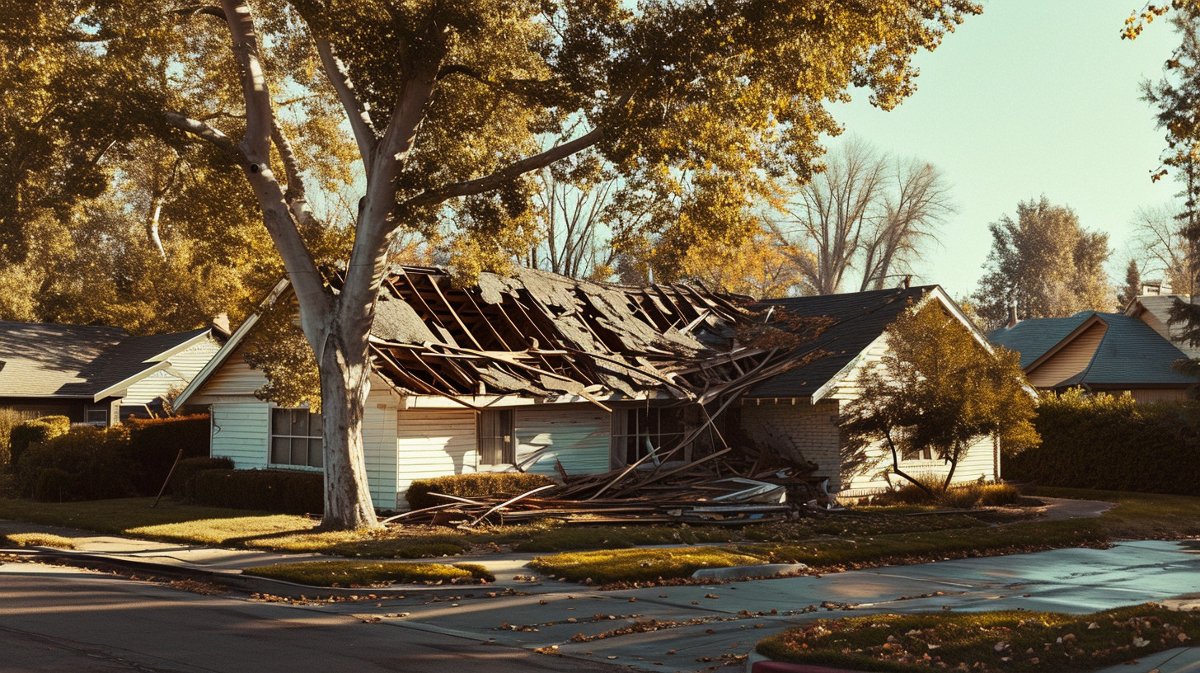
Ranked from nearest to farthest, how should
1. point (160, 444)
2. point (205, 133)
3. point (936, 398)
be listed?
point (205, 133), point (936, 398), point (160, 444)

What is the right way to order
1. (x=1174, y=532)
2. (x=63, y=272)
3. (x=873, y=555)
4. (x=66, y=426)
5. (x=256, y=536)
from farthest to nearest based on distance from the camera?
1. (x=63, y=272)
2. (x=66, y=426)
3. (x=1174, y=532)
4. (x=256, y=536)
5. (x=873, y=555)

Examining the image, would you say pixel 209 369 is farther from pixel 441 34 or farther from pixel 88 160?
pixel 441 34

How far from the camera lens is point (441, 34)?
1895 centimetres

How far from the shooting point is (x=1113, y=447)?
1272 inches

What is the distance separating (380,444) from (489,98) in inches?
322

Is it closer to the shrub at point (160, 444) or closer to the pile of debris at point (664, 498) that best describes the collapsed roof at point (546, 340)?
the pile of debris at point (664, 498)

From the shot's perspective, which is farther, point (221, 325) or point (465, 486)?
point (221, 325)

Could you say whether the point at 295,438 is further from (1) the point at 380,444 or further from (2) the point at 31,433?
(2) the point at 31,433

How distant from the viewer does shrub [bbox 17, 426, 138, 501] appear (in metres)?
27.2

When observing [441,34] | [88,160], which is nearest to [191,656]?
[441,34]

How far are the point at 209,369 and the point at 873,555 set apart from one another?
61.9 ft

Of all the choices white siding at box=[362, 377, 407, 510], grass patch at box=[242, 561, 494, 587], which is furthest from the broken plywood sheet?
grass patch at box=[242, 561, 494, 587]

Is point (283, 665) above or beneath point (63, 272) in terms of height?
beneath

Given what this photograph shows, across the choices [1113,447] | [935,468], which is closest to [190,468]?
[935,468]
